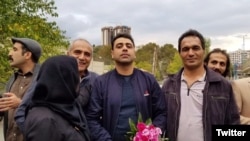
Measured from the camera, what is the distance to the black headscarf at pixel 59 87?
2.64 m

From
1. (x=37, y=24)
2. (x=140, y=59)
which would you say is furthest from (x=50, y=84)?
(x=140, y=59)

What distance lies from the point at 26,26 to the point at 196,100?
920 cm

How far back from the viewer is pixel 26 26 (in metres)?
11.7

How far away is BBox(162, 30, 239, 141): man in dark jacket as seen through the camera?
346 cm

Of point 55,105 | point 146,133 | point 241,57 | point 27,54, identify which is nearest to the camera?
point 55,105

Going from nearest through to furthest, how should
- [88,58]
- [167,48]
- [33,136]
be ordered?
1. [33,136]
2. [88,58]
3. [167,48]

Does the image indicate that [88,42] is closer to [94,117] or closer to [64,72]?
[94,117]

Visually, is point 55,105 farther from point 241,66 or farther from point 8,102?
point 241,66

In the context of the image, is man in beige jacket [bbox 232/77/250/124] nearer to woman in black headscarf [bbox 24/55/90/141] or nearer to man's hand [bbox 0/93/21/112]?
woman in black headscarf [bbox 24/55/90/141]

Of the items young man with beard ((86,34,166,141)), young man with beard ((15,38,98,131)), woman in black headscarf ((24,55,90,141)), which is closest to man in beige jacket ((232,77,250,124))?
young man with beard ((86,34,166,141))

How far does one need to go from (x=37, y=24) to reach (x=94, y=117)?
9.51 meters

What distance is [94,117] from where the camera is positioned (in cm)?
361

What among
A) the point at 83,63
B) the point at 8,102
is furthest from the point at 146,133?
the point at 8,102

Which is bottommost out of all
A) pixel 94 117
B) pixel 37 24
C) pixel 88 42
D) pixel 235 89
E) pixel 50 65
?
pixel 94 117
